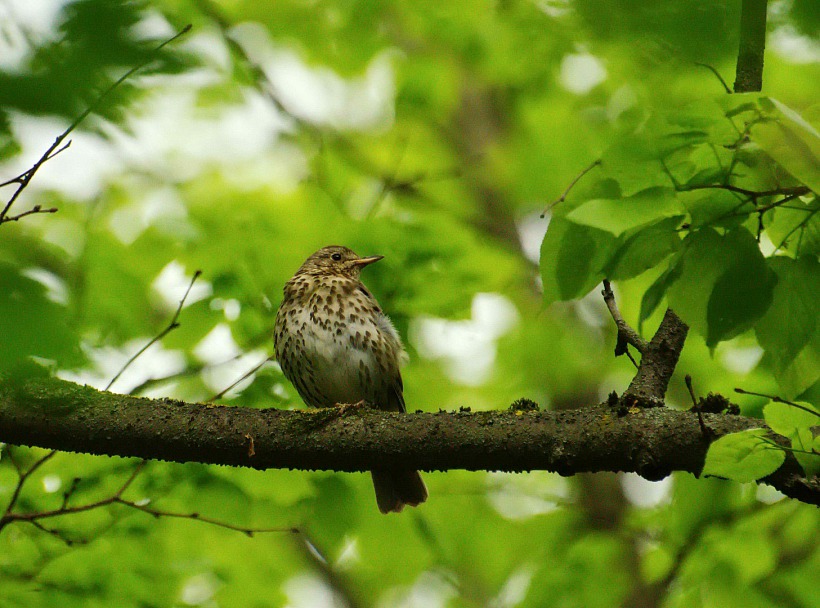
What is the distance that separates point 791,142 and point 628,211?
1.30ft

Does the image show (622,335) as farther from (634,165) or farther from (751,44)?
(634,165)

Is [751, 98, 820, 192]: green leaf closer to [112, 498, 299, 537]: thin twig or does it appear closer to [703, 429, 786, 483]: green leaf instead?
[703, 429, 786, 483]: green leaf

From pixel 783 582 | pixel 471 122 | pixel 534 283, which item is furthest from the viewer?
pixel 471 122

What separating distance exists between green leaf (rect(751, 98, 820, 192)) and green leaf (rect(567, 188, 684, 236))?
268 mm

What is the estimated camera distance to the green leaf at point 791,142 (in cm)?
199

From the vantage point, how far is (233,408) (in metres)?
3.59

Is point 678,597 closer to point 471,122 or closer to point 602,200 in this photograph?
point 602,200

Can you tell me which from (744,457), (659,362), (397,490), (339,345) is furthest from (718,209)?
(339,345)

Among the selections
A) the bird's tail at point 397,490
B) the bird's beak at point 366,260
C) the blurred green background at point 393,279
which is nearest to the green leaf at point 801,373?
the blurred green background at point 393,279

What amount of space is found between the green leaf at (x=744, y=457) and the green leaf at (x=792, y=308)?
9.7 inches

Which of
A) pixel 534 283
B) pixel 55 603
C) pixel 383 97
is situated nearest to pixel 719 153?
pixel 55 603

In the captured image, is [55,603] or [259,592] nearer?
[55,603]

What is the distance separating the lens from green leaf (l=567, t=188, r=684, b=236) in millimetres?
2145

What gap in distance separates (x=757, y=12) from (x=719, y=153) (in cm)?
73
